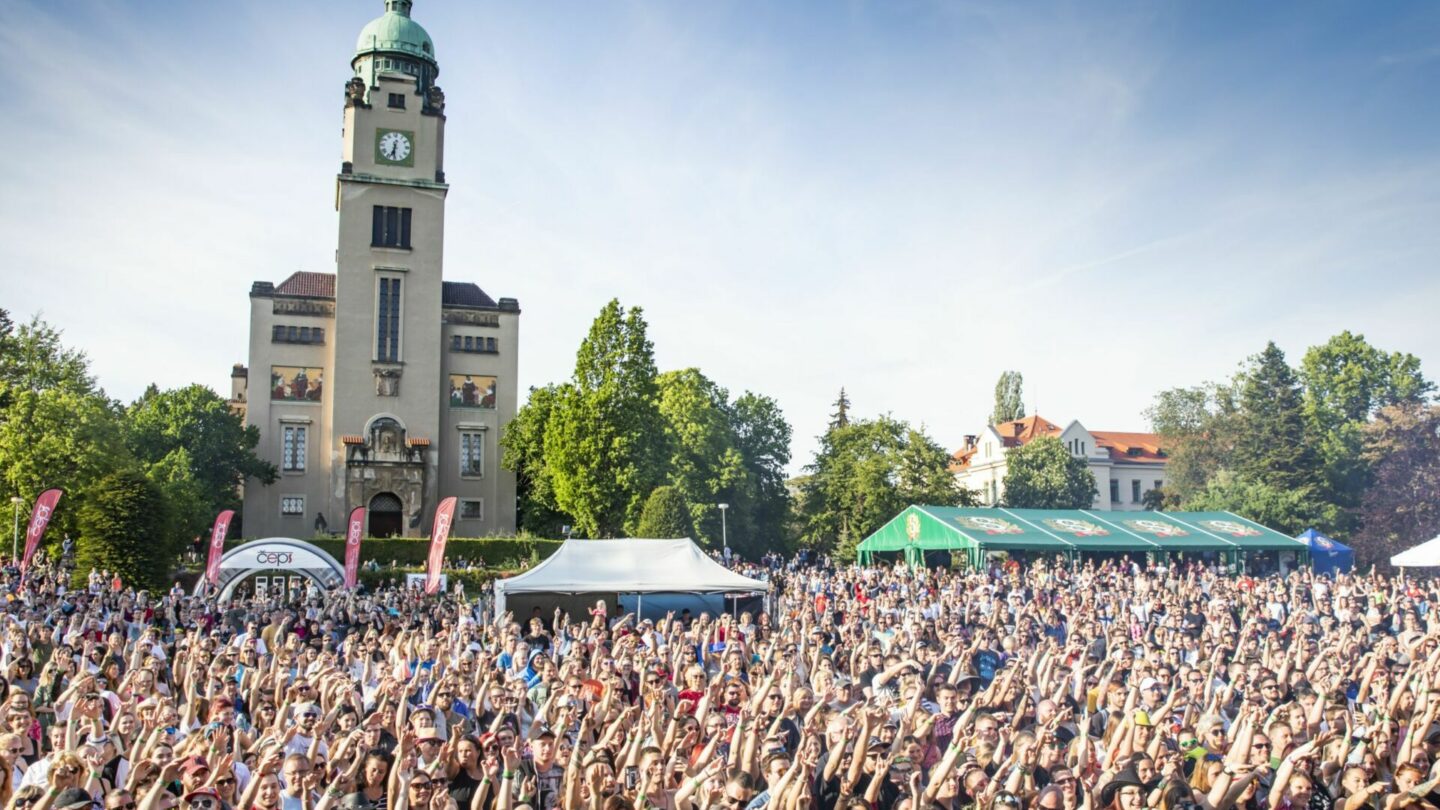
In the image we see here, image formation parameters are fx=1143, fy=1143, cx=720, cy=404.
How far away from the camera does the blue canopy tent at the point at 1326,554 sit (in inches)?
1594

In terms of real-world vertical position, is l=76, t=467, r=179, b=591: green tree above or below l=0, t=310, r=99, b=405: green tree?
below

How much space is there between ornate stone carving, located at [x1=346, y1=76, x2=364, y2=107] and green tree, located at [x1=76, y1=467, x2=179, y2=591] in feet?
83.4

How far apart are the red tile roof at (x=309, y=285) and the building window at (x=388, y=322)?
286cm

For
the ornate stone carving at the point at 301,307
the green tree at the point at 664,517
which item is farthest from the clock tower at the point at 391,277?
the green tree at the point at 664,517

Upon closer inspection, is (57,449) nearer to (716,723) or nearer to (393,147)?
(393,147)

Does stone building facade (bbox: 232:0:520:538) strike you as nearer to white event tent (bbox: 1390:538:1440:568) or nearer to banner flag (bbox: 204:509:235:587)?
banner flag (bbox: 204:509:235:587)

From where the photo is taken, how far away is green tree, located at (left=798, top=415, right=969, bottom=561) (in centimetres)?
5300

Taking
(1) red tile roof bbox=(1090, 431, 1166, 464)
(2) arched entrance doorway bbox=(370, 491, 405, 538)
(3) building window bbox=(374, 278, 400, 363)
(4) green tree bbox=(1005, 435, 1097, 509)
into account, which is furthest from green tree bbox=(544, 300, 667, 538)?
(1) red tile roof bbox=(1090, 431, 1166, 464)

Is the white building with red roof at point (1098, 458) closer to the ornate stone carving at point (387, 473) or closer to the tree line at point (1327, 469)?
the tree line at point (1327, 469)

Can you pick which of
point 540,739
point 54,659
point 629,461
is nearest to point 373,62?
point 629,461

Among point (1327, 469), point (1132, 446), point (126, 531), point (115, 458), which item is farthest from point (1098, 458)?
point (126, 531)

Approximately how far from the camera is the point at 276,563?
25.3 m

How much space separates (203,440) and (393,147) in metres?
15.6

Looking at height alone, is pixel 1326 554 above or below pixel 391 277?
below
